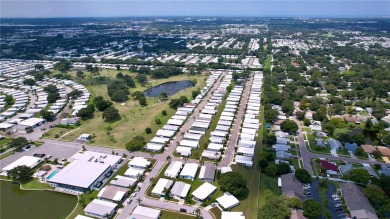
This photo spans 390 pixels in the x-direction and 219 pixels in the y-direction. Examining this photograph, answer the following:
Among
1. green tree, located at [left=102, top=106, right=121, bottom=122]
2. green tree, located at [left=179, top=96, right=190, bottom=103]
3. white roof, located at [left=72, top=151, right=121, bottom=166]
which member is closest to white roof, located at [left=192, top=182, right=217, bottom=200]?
white roof, located at [left=72, top=151, right=121, bottom=166]

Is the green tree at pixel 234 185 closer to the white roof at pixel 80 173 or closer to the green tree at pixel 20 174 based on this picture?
the white roof at pixel 80 173

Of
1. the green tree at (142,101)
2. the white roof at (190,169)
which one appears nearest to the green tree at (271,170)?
the white roof at (190,169)

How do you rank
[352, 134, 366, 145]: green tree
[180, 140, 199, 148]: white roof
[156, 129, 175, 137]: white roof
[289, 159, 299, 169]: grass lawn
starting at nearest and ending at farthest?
[289, 159, 299, 169]: grass lawn
[352, 134, 366, 145]: green tree
[180, 140, 199, 148]: white roof
[156, 129, 175, 137]: white roof

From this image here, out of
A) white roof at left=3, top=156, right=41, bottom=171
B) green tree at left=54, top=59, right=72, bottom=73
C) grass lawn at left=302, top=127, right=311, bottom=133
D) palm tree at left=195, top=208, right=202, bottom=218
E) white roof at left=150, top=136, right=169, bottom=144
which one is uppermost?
green tree at left=54, top=59, right=72, bottom=73

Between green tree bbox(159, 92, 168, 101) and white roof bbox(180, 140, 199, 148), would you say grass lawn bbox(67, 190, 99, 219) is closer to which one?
white roof bbox(180, 140, 199, 148)

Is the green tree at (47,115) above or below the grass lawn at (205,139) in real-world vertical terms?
above

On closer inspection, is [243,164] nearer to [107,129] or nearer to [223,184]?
[223,184]
